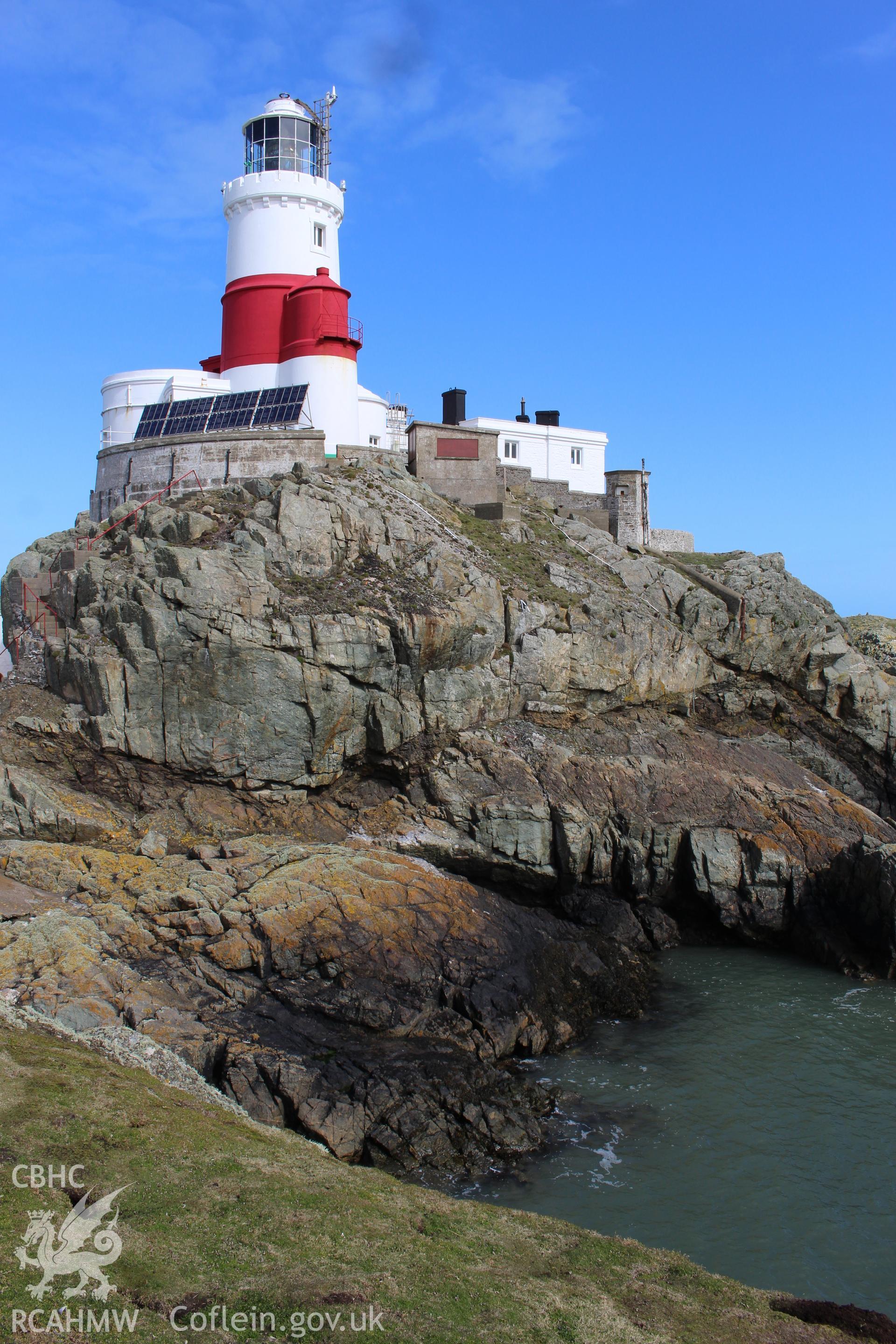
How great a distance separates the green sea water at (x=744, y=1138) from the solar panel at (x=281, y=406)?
2702cm

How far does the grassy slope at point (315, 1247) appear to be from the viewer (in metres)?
12.0

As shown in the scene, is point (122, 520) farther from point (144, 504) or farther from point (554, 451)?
point (554, 451)

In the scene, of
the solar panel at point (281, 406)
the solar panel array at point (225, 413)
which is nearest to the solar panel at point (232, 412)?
the solar panel array at point (225, 413)

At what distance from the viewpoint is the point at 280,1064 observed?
21484 millimetres

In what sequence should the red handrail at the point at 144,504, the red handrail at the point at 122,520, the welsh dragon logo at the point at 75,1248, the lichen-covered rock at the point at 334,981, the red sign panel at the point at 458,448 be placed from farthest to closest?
the red sign panel at the point at 458,448
the red handrail at the point at 144,504
the red handrail at the point at 122,520
the lichen-covered rock at the point at 334,981
the welsh dragon logo at the point at 75,1248

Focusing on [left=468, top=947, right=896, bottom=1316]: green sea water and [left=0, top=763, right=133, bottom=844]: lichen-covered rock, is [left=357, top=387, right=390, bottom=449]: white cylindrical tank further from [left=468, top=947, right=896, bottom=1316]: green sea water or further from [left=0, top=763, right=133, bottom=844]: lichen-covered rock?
[left=468, top=947, right=896, bottom=1316]: green sea water

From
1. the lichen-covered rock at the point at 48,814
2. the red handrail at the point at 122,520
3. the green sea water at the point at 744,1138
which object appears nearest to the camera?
the green sea water at the point at 744,1138

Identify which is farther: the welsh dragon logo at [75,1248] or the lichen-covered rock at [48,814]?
the lichen-covered rock at [48,814]

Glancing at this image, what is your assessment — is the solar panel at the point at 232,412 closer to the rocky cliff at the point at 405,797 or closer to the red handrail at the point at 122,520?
the red handrail at the point at 122,520

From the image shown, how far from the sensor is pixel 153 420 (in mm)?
43250

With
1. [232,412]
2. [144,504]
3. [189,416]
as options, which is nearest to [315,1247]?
[144,504]

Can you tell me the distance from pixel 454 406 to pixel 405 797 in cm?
2558

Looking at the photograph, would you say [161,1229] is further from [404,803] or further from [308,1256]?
[404,803]

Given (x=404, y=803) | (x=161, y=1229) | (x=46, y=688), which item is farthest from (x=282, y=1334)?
(x=46, y=688)
